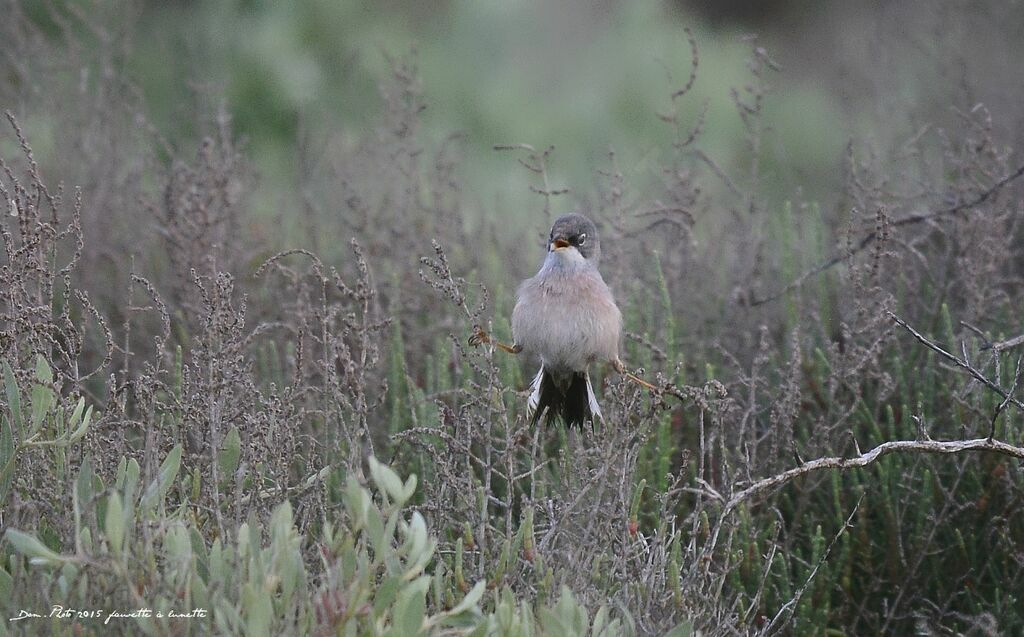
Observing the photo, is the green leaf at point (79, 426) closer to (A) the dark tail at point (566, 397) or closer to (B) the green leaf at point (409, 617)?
(B) the green leaf at point (409, 617)

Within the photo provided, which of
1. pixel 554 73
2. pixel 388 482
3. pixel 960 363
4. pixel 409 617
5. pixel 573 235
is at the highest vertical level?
pixel 554 73

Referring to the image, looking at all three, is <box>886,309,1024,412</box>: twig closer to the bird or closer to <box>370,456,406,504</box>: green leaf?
the bird

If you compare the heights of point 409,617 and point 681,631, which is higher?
point 409,617

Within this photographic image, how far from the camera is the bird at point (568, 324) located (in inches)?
138

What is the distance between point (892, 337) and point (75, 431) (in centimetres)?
255

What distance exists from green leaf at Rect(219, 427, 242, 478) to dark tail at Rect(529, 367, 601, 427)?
108cm

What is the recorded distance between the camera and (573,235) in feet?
12.2

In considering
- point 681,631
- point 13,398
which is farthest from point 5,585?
point 681,631

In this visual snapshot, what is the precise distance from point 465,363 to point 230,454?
1.17 metres

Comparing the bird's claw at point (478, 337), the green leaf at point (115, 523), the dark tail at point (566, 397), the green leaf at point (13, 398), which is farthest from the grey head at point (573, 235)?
the green leaf at point (115, 523)

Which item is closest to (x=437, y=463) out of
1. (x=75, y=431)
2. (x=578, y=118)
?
(x=75, y=431)

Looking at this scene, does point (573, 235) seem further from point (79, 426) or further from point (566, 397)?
point (79, 426)

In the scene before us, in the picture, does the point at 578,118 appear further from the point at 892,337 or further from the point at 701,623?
the point at 701,623

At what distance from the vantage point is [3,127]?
19.2ft
